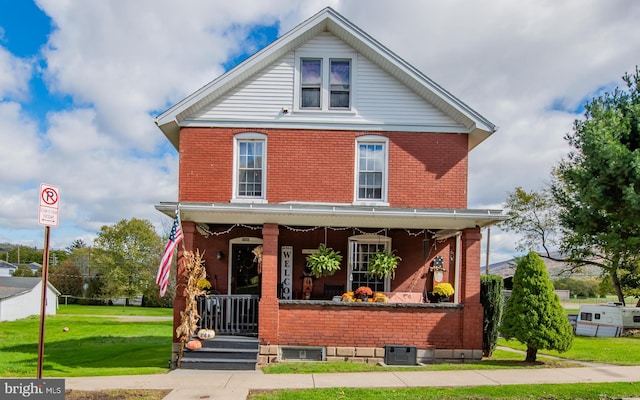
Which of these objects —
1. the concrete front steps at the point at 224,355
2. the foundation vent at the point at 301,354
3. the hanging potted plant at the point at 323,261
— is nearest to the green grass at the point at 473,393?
the concrete front steps at the point at 224,355

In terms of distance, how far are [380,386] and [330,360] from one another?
2990 mm

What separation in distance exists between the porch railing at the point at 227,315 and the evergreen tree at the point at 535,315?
6.22 metres

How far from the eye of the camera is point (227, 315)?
39.5ft

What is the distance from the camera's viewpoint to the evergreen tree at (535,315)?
11.4 meters

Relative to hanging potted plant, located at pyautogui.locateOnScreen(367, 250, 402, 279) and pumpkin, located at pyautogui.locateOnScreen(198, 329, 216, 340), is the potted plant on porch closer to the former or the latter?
hanging potted plant, located at pyautogui.locateOnScreen(367, 250, 402, 279)

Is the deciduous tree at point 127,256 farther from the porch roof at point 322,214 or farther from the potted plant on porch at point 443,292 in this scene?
the potted plant on porch at point 443,292

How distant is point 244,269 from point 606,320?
1953 cm

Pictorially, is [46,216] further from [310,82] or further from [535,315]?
[535,315]

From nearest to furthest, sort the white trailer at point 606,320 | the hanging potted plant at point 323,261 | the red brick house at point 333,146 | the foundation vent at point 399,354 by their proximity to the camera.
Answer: the foundation vent at point 399,354 → the hanging potted plant at point 323,261 → the red brick house at point 333,146 → the white trailer at point 606,320

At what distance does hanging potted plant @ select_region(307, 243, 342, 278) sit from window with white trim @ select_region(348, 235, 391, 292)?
107 centimetres

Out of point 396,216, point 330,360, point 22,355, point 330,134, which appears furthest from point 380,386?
point 22,355

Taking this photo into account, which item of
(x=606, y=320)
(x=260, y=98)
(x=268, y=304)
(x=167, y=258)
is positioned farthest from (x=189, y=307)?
(x=606, y=320)

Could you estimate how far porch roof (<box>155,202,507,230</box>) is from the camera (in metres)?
11.6

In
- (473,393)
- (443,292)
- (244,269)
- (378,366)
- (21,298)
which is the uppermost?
(244,269)
